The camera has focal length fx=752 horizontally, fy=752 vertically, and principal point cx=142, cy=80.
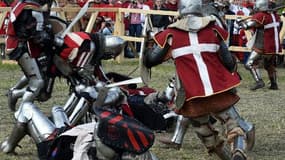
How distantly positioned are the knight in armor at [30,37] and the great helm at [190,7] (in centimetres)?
178

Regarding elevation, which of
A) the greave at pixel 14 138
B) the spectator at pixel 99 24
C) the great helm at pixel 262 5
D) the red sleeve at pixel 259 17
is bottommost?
the spectator at pixel 99 24

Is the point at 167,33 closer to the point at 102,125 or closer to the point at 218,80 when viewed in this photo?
the point at 218,80

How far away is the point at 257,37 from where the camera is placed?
1244 centimetres

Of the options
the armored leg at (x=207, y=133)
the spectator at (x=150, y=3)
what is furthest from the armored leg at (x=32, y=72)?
the spectator at (x=150, y=3)

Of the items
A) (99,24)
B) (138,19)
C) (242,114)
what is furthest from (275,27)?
(138,19)

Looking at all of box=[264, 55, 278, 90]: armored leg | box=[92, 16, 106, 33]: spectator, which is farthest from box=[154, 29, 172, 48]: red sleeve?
box=[92, 16, 106, 33]: spectator

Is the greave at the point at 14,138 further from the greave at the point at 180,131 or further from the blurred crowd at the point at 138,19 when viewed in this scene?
the blurred crowd at the point at 138,19

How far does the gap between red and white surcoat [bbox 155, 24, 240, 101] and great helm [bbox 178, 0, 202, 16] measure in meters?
0.15

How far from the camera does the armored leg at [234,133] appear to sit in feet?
18.8

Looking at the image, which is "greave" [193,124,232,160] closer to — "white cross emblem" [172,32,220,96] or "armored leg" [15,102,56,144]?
"white cross emblem" [172,32,220,96]

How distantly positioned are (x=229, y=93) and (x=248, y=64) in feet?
22.0

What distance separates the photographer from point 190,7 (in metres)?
5.79

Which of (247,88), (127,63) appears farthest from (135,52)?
(247,88)

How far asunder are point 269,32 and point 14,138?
6.80m
